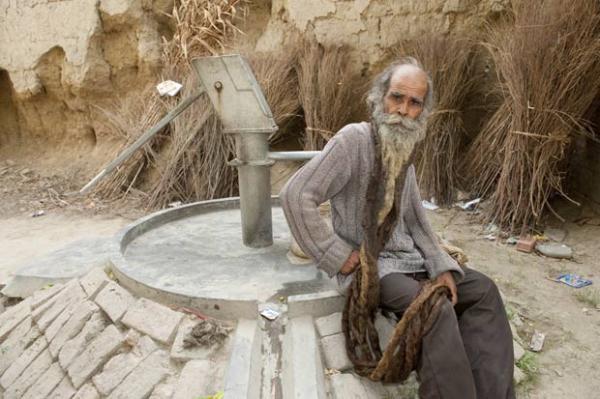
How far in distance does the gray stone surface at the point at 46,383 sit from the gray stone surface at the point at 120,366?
0.74 ft

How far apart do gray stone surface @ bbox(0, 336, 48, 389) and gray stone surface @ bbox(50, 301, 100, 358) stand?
96 mm

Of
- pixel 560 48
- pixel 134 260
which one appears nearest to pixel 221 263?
pixel 134 260

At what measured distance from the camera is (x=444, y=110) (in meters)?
3.94

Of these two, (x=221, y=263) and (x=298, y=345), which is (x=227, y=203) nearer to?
(x=221, y=263)

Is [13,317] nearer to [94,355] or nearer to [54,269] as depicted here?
[54,269]

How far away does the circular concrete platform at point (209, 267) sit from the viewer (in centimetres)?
187

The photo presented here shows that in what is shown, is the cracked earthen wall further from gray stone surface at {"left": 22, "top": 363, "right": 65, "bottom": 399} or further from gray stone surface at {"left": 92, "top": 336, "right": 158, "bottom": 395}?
gray stone surface at {"left": 22, "top": 363, "right": 65, "bottom": 399}

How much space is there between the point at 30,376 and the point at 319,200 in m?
1.47

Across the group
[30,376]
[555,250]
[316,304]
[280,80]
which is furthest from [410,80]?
[280,80]

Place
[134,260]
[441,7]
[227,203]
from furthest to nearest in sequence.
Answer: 1. [441,7]
2. [227,203]
3. [134,260]

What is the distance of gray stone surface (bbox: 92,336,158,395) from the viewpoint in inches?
68.4

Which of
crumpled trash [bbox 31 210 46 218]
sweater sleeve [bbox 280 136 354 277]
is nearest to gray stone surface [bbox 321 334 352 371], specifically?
sweater sleeve [bbox 280 136 354 277]

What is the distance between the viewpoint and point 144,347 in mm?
1804

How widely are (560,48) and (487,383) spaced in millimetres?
2406
